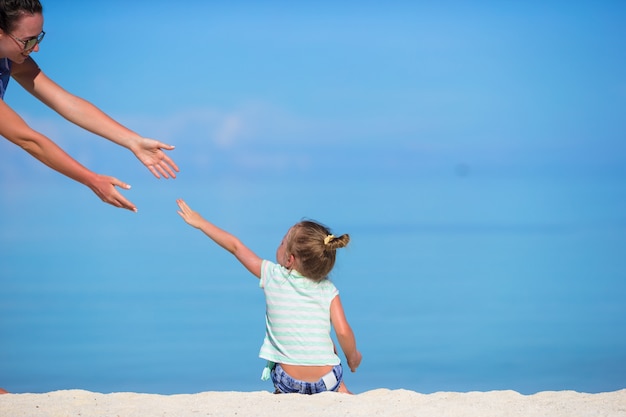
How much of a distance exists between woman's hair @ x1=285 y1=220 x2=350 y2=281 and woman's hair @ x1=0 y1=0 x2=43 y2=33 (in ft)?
6.04

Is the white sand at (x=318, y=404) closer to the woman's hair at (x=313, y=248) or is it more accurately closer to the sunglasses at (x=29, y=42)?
the woman's hair at (x=313, y=248)

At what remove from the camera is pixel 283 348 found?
17.8 ft

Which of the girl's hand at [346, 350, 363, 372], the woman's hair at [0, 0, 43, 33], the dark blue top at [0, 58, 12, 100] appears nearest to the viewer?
the woman's hair at [0, 0, 43, 33]

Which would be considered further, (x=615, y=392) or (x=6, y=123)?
(x=615, y=392)

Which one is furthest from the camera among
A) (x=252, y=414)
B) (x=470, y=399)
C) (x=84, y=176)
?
(x=470, y=399)

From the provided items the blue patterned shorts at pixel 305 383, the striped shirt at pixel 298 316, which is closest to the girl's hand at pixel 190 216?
the striped shirt at pixel 298 316

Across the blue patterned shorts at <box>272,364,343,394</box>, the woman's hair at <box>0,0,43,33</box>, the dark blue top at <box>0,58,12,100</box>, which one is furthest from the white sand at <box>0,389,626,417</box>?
the woman's hair at <box>0,0,43,33</box>

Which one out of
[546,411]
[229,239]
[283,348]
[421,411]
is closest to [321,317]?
[283,348]

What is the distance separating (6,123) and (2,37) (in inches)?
21.5

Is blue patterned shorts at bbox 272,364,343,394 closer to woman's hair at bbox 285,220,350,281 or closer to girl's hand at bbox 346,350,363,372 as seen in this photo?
girl's hand at bbox 346,350,363,372

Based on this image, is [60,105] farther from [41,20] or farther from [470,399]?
[470,399]

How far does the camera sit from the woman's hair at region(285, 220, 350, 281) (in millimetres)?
5375

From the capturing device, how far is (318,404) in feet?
15.3

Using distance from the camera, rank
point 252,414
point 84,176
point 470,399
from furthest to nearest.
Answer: point 470,399 < point 252,414 < point 84,176
